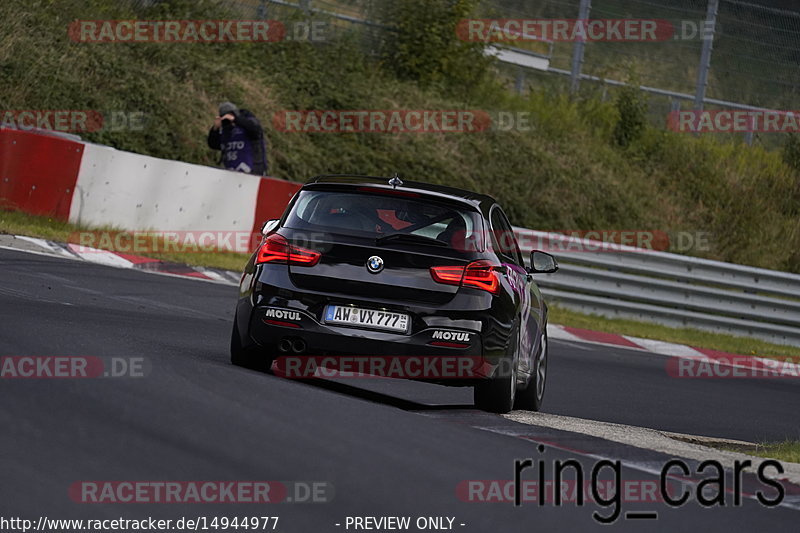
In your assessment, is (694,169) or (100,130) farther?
(694,169)

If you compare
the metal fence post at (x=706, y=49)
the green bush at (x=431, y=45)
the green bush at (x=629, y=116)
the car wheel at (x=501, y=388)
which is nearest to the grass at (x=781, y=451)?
the car wheel at (x=501, y=388)

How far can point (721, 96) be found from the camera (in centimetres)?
2975

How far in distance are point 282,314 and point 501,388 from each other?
4.88ft

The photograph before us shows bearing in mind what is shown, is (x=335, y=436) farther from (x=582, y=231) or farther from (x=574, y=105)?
(x=574, y=105)

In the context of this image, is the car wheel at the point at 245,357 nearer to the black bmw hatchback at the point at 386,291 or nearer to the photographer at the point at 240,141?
the black bmw hatchback at the point at 386,291

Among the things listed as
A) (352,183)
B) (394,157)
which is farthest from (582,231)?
(352,183)

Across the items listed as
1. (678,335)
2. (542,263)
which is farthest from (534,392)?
(678,335)

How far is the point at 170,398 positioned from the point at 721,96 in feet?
79.3

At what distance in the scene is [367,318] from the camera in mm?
8484

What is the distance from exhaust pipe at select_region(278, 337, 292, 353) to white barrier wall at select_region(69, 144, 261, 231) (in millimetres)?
9112

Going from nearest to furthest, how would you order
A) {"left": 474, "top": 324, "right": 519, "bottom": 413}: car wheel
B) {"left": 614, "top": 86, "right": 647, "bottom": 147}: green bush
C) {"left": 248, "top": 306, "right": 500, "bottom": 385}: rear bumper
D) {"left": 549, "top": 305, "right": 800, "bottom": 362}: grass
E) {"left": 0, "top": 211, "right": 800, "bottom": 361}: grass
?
1. {"left": 248, "top": 306, "right": 500, "bottom": 385}: rear bumper
2. {"left": 474, "top": 324, "right": 519, "bottom": 413}: car wheel
3. {"left": 0, "top": 211, "right": 800, "bottom": 361}: grass
4. {"left": 549, "top": 305, "right": 800, "bottom": 362}: grass
5. {"left": 614, "top": 86, "right": 647, "bottom": 147}: green bush

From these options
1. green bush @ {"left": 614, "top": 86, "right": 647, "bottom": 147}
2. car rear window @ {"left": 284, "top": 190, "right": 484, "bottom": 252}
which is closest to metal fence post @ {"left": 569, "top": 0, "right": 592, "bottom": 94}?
green bush @ {"left": 614, "top": 86, "right": 647, "bottom": 147}

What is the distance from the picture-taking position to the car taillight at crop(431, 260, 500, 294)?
8.56m

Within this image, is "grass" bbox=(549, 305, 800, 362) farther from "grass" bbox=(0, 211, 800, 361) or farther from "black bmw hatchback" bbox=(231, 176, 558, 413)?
"black bmw hatchback" bbox=(231, 176, 558, 413)
